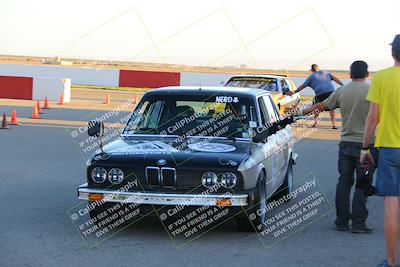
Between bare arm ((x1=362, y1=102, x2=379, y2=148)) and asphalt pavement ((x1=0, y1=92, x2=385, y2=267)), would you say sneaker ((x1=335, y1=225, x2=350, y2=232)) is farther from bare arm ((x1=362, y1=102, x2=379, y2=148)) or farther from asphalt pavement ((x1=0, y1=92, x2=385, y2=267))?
bare arm ((x1=362, y1=102, x2=379, y2=148))

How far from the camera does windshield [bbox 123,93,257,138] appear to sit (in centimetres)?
766

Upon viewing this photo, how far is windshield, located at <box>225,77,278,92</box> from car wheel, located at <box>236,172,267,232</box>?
39.7ft

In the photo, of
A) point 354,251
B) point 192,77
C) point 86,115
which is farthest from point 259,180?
point 192,77

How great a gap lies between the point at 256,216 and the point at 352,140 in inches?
49.7

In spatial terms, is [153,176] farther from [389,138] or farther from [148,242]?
[389,138]

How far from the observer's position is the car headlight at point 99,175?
6.64m

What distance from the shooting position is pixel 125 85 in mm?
38250

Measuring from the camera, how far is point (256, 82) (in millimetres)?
19234

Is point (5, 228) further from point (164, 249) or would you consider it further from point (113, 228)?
point (164, 249)

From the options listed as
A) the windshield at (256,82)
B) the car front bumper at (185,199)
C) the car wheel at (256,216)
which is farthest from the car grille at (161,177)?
the windshield at (256,82)

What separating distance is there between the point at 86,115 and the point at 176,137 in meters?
14.6

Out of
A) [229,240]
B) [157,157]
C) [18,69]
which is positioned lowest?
[229,240]

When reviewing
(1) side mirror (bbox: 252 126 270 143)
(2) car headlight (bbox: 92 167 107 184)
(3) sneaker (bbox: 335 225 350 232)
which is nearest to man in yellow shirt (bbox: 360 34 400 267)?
(3) sneaker (bbox: 335 225 350 232)

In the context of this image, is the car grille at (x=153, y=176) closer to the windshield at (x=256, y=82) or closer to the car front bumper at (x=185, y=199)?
the car front bumper at (x=185, y=199)
